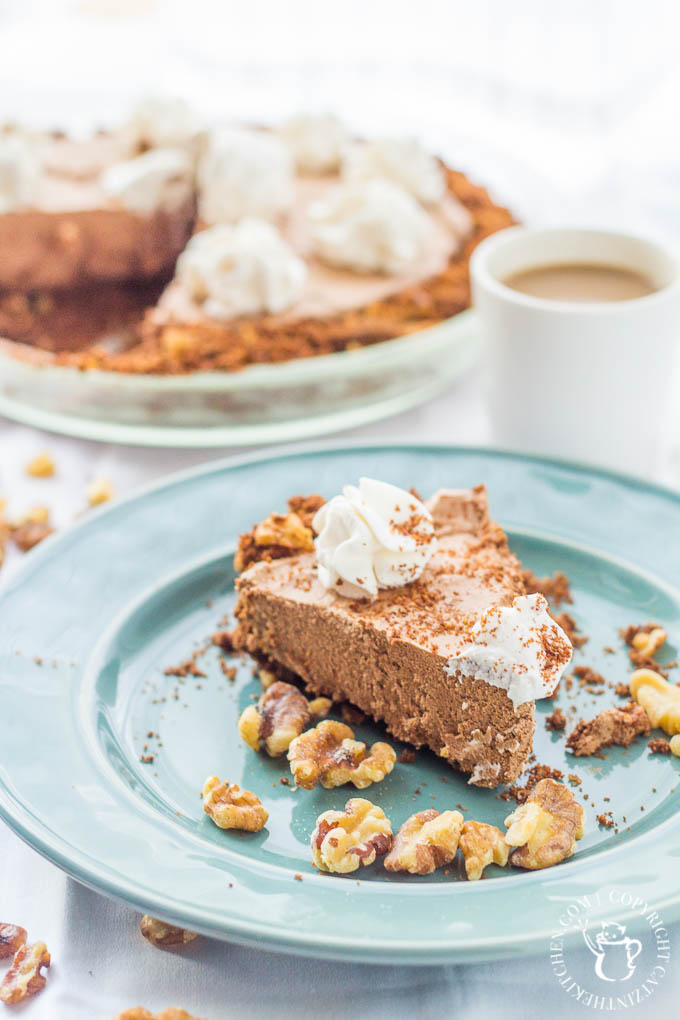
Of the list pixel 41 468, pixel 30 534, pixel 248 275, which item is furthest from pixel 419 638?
pixel 248 275

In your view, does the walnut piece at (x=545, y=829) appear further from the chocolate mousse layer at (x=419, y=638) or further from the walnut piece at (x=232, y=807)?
the walnut piece at (x=232, y=807)

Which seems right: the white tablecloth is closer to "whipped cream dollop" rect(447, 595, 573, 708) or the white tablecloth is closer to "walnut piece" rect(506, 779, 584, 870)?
"walnut piece" rect(506, 779, 584, 870)

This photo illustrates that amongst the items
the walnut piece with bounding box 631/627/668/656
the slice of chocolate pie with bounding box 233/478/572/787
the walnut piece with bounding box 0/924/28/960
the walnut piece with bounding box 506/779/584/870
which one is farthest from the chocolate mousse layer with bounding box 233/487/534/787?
the walnut piece with bounding box 0/924/28/960

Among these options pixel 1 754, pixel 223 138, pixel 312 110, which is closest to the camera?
pixel 1 754

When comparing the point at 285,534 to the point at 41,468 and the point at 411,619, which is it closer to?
the point at 411,619

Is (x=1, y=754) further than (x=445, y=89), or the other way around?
(x=445, y=89)

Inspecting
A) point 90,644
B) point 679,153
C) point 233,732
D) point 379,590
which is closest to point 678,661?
point 379,590

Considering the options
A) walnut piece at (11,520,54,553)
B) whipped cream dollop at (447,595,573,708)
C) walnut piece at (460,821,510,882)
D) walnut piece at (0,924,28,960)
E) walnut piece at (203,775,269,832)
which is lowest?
walnut piece at (11,520,54,553)

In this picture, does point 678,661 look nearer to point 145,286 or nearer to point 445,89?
point 145,286
